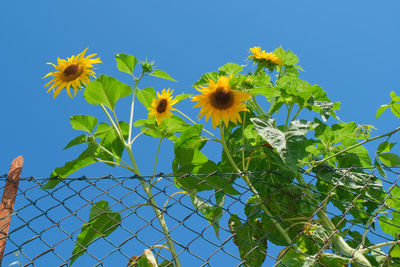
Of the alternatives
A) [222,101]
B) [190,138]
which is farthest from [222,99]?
[190,138]

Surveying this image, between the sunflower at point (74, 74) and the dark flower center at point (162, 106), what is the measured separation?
33cm

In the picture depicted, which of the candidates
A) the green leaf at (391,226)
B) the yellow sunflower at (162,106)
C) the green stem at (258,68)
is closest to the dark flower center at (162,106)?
the yellow sunflower at (162,106)

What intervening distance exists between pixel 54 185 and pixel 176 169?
0.54m

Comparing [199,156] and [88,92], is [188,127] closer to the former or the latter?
[199,156]

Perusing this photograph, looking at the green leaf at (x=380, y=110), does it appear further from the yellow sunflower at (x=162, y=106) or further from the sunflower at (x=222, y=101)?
the yellow sunflower at (x=162, y=106)

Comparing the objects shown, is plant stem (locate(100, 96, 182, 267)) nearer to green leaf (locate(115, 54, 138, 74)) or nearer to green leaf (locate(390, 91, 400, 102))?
green leaf (locate(115, 54, 138, 74))

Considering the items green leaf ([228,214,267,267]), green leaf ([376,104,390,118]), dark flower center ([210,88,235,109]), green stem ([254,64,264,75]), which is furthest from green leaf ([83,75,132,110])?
green leaf ([376,104,390,118])

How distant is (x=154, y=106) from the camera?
244 centimetres

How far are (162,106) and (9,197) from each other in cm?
85

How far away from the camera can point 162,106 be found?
7.95 ft

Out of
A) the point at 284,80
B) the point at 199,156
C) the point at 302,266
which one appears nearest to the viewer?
the point at 302,266

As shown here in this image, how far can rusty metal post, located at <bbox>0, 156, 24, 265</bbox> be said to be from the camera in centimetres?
175

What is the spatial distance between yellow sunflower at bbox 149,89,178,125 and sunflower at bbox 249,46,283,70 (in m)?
0.45

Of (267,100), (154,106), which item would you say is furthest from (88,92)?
(267,100)
